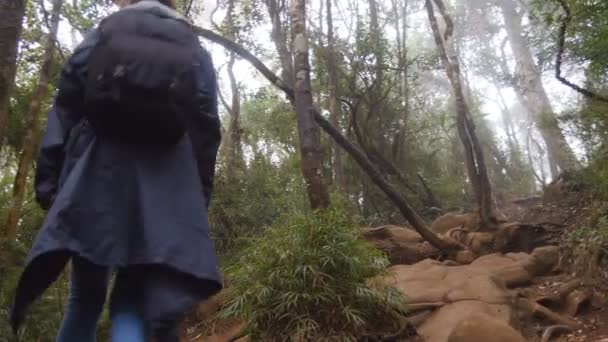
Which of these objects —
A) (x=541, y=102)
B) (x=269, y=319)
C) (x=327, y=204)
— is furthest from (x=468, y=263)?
(x=541, y=102)

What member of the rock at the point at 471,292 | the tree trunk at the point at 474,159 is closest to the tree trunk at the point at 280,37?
the tree trunk at the point at 474,159

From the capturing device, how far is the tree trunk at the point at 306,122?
15.7 feet

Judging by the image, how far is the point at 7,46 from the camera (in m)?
2.58

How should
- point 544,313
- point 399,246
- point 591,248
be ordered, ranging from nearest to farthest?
point 544,313, point 591,248, point 399,246

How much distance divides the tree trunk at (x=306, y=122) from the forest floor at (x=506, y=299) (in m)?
1.06

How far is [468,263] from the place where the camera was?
6.47 meters

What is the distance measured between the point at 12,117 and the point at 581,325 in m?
6.41

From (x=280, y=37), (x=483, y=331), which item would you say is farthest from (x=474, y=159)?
(x=280, y=37)

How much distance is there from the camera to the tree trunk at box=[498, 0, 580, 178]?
31.2ft

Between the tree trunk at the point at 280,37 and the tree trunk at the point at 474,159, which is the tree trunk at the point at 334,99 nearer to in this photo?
the tree trunk at the point at 280,37

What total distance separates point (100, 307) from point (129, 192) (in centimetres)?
39

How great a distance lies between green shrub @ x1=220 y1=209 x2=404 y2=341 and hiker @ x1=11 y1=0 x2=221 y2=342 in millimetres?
2105

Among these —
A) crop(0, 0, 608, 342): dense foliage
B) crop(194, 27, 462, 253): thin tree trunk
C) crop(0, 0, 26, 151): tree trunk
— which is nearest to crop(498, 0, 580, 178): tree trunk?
crop(0, 0, 608, 342): dense foliage

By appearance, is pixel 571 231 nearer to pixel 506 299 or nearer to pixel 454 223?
pixel 454 223
